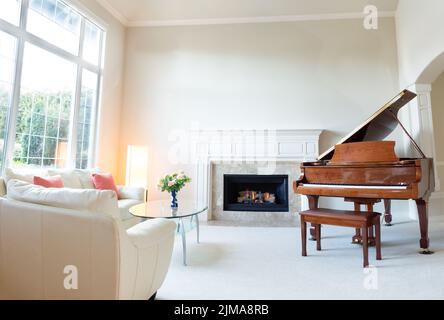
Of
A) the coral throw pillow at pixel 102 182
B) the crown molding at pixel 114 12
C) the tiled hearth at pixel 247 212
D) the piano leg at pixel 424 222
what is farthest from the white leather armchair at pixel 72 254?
the crown molding at pixel 114 12

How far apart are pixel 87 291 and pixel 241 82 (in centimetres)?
429

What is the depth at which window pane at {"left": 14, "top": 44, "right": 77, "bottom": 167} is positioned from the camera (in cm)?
320

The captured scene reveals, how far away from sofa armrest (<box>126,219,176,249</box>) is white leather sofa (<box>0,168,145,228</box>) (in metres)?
1.32

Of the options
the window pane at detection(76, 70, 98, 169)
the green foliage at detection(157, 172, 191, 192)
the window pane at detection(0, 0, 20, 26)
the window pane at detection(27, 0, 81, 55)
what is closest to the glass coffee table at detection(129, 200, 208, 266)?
the green foliage at detection(157, 172, 191, 192)

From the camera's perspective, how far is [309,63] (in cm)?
466

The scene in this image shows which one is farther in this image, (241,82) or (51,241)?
(241,82)

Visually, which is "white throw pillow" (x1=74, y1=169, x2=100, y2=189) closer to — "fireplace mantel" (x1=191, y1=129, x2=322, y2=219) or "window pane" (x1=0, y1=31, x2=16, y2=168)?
"window pane" (x1=0, y1=31, x2=16, y2=168)

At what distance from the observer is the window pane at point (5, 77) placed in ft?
9.53

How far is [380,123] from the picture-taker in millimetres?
3072

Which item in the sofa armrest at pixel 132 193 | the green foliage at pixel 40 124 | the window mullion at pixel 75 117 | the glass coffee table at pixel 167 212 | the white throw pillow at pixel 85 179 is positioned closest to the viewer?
the glass coffee table at pixel 167 212

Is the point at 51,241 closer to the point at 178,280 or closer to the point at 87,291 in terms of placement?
the point at 87,291

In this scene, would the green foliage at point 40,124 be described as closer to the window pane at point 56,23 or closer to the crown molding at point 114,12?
the window pane at point 56,23

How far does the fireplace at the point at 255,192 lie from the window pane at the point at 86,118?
2.58 meters
